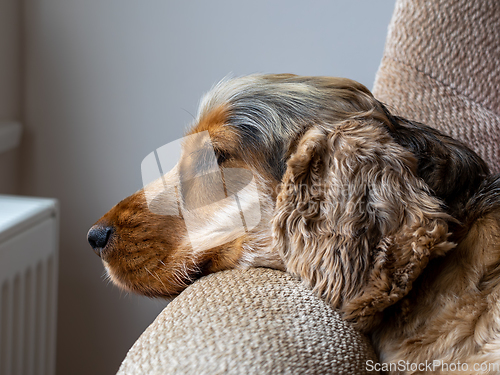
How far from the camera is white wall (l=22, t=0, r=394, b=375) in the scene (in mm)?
1806

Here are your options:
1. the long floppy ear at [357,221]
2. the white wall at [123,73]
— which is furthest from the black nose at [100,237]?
the white wall at [123,73]

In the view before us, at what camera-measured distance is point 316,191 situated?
0.82m

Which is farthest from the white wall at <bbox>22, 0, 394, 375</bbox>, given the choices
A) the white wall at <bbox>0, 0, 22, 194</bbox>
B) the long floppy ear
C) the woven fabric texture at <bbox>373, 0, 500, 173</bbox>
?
the long floppy ear

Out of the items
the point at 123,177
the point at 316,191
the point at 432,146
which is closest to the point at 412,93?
the point at 432,146

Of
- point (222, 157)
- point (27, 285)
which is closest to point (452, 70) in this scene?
point (222, 157)

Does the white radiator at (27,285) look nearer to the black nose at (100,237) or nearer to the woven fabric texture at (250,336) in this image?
the black nose at (100,237)

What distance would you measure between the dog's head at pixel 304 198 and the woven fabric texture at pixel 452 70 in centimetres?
51

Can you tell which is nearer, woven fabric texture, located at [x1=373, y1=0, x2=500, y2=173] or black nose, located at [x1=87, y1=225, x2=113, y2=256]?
black nose, located at [x1=87, y1=225, x2=113, y2=256]

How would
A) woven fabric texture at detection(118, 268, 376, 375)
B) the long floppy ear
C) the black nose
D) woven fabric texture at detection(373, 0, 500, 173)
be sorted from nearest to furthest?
woven fabric texture at detection(118, 268, 376, 375) → the long floppy ear → the black nose → woven fabric texture at detection(373, 0, 500, 173)

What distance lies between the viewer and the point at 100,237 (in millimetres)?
931

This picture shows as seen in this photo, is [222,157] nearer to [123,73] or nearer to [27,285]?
[27,285]

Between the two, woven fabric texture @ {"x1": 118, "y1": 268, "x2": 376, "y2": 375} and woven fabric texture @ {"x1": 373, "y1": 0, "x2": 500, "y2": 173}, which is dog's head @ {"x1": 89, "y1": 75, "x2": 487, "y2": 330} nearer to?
woven fabric texture @ {"x1": 118, "y1": 268, "x2": 376, "y2": 375}

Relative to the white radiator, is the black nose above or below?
above

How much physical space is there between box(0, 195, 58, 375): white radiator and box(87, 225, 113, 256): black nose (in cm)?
59
